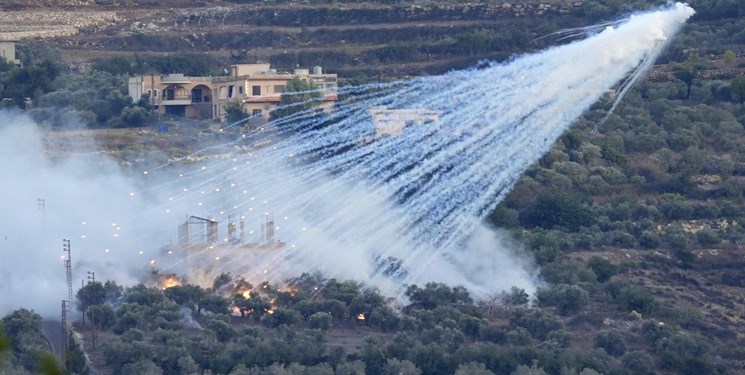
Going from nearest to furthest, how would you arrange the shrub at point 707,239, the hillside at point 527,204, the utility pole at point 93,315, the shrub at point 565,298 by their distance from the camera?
1. the hillside at point 527,204
2. the utility pole at point 93,315
3. the shrub at point 565,298
4. the shrub at point 707,239

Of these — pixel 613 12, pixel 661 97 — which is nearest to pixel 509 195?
pixel 661 97

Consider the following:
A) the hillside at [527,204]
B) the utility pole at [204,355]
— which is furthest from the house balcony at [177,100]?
the utility pole at [204,355]

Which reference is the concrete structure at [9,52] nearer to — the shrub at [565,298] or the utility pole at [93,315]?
the utility pole at [93,315]

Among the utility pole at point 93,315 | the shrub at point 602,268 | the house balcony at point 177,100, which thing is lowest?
the shrub at point 602,268

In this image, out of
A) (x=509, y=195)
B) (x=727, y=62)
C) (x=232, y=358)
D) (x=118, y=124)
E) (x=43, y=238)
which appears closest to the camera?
(x=232, y=358)

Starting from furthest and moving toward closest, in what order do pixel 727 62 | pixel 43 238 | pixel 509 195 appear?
pixel 727 62 → pixel 509 195 → pixel 43 238

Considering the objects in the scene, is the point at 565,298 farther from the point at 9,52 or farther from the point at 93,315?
the point at 9,52

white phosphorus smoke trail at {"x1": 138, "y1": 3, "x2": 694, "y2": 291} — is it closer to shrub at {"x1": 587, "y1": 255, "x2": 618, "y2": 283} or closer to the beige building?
shrub at {"x1": 587, "y1": 255, "x2": 618, "y2": 283}

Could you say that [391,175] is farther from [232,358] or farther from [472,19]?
[472,19]
